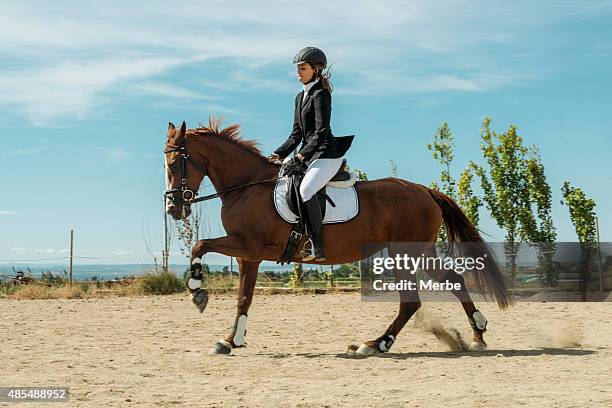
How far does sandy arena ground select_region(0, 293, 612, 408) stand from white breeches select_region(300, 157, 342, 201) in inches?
71.8

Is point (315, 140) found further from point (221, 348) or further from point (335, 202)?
point (221, 348)

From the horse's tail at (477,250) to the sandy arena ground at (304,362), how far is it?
0.66 meters

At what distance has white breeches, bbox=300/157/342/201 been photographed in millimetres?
8547

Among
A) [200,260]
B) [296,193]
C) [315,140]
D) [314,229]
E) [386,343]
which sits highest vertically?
[315,140]

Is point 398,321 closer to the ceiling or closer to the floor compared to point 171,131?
closer to the floor

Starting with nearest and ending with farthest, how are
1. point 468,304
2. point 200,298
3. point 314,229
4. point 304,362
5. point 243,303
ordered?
point 304,362
point 200,298
point 314,229
point 243,303
point 468,304

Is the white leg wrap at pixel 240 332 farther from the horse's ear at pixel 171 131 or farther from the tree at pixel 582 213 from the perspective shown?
the tree at pixel 582 213

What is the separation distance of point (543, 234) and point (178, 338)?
734 inches

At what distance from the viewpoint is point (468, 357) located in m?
8.27

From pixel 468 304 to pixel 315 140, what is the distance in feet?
8.78

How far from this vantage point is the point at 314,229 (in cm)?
860

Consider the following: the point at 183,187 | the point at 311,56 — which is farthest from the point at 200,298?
the point at 311,56

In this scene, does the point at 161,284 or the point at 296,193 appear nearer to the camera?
the point at 296,193

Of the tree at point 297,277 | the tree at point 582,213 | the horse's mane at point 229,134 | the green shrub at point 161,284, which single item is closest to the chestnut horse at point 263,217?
the horse's mane at point 229,134
